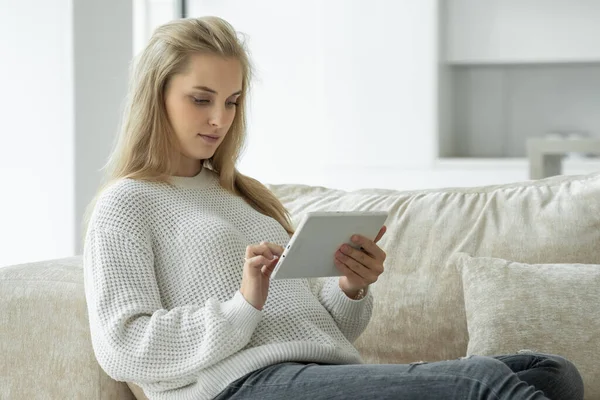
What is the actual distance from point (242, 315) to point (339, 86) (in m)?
4.61

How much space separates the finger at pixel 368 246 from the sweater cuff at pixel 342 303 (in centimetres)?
18

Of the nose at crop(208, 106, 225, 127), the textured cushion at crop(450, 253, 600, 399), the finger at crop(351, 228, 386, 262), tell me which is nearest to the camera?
the finger at crop(351, 228, 386, 262)

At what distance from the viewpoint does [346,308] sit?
1.86 m

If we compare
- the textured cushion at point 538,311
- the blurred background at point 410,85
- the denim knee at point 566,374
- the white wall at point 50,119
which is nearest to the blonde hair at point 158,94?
the textured cushion at point 538,311

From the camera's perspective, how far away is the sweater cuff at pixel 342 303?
1.85 metres

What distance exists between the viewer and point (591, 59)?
19.4 ft

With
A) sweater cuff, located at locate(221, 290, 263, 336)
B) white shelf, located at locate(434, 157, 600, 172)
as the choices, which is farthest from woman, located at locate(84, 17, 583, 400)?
white shelf, located at locate(434, 157, 600, 172)

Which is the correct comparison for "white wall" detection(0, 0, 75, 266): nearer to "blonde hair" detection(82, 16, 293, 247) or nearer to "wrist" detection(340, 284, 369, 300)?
"blonde hair" detection(82, 16, 293, 247)

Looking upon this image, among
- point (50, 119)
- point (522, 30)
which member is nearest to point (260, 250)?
point (50, 119)

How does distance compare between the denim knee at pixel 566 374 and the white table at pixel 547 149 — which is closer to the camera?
the denim knee at pixel 566 374

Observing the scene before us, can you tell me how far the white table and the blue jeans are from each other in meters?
1.20

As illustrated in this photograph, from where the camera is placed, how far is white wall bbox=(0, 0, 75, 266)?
140 inches

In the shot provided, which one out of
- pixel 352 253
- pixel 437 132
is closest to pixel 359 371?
pixel 352 253

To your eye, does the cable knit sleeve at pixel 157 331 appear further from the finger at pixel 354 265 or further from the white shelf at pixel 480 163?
the white shelf at pixel 480 163
